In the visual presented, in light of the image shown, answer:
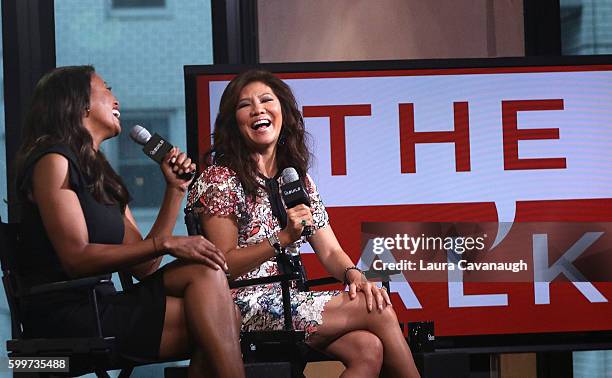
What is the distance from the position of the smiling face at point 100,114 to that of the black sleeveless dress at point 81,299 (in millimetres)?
218

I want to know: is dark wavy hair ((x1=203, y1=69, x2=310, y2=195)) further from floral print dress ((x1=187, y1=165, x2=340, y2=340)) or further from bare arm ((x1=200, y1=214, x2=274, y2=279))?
bare arm ((x1=200, y1=214, x2=274, y2=279))

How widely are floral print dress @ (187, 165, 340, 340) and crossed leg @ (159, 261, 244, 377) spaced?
0.41 meters

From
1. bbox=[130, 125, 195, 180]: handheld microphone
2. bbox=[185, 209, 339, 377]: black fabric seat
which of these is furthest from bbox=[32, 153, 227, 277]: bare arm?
bbox=[185, 209, 339, 377]: black fabric seat

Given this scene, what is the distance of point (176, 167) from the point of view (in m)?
3.17

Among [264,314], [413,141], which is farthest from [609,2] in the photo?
[264,314]

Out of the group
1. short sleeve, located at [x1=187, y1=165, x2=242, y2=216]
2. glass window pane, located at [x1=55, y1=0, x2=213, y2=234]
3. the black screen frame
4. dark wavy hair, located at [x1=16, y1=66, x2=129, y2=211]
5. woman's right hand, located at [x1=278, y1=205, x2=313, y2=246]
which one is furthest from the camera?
glass window pane, located at [x1=55, y1=0, x2=213, y2=234]

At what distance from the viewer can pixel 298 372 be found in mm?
3316

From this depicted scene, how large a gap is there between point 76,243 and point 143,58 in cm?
215

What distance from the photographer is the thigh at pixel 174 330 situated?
9.57 feet

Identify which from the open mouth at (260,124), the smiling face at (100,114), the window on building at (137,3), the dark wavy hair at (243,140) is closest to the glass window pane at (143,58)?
the window on building at (137,3)

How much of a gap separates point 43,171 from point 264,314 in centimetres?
87

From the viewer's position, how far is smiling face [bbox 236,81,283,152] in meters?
3.56

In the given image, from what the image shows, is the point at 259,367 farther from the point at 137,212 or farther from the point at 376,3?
the point at 376,3

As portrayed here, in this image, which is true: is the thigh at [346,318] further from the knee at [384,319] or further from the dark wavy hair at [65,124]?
the dark wavy hair at [65,124]
